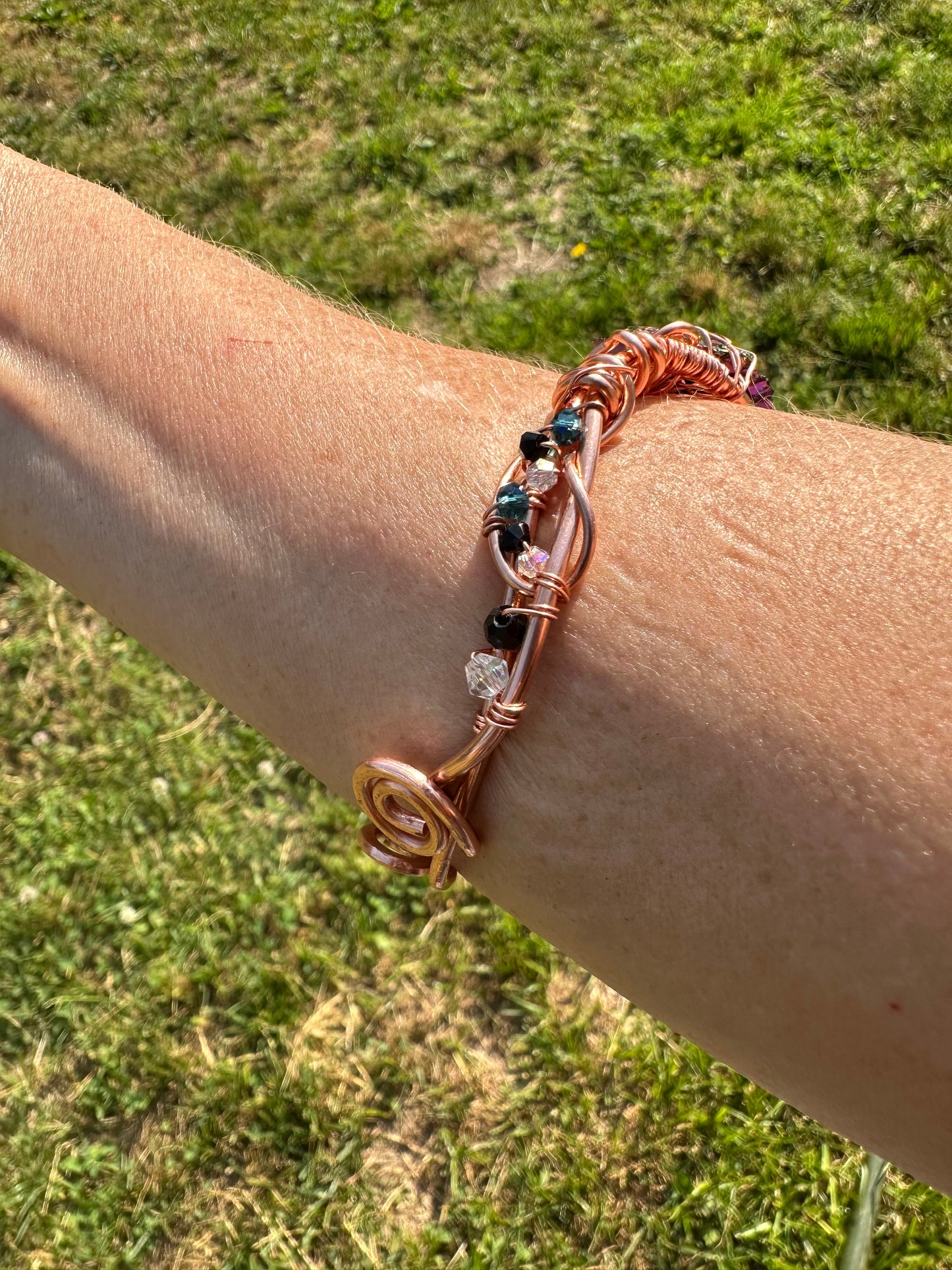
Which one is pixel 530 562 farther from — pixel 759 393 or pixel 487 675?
pixel 759 393

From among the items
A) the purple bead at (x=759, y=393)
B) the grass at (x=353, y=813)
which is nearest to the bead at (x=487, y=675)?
the purple bead at (x=759, y=393)

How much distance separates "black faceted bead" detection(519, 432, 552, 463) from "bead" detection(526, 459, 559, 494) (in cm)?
1

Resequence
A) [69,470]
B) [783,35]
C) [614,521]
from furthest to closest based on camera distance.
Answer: [783,35] → [69,470] → [614,521]

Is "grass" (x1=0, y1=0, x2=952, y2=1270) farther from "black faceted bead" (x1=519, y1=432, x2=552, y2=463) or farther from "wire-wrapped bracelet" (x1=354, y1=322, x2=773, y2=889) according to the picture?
"black faceted bead" (x1=519, y1=432, x2=552, y2=463)

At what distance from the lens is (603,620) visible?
1.19 metres

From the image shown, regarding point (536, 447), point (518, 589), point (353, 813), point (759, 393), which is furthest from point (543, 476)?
point (353, 813)

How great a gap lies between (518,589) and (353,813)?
7.29ft

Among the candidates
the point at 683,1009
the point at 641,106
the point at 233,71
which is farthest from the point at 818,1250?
the point at 233,71

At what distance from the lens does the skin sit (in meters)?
1.00

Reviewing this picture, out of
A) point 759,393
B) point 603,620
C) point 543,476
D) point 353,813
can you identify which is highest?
point 759,393

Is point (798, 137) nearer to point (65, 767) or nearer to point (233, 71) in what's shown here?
point (233, 71)

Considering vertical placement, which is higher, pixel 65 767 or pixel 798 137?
pixel 798 137

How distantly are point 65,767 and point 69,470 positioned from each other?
7.14ft

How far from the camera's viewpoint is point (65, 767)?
139 inches
